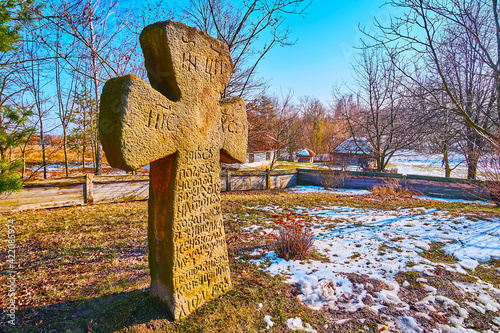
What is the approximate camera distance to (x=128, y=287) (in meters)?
2.88

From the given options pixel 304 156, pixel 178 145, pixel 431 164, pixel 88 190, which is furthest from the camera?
pixel 304 156

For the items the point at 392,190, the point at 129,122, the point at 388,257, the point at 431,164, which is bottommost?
the point at 388,257

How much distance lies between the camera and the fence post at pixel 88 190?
23.8ft

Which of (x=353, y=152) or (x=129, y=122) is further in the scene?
A: (x=353, y=152)

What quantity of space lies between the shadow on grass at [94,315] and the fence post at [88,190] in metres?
5.53

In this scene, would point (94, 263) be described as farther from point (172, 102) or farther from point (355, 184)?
point (355, 184)

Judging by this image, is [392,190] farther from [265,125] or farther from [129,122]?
[129,122]

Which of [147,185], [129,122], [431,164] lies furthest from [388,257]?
[431,164]

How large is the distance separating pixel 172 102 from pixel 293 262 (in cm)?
279

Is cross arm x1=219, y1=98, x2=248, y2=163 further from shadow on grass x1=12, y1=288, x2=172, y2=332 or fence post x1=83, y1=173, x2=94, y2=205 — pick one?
fence post x1=83, y1=173, x2=94, y2=205

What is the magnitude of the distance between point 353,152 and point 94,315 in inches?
743

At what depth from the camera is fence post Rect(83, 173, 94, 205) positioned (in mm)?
7266

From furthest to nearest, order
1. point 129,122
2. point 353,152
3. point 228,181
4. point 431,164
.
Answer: point 353,152
point 431,164
point 228,181
point 129,122

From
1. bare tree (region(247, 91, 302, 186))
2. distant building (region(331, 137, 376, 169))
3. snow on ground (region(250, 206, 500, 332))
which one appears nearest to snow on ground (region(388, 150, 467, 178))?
distant building (region(331, 137, 376, 169))
